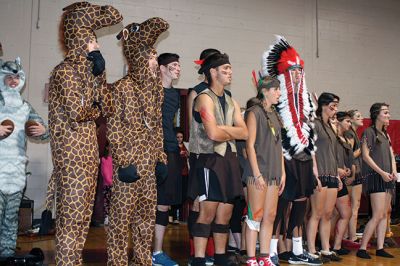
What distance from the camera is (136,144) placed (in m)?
3.18

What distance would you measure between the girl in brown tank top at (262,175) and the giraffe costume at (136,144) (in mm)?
779

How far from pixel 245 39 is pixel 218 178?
525 cm

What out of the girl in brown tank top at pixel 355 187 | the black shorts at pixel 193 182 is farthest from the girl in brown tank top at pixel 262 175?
the girl in brown tank top at pixel 355 187

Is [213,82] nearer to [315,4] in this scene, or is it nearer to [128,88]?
[128,88]

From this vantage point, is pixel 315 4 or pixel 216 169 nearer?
pixel 216 169

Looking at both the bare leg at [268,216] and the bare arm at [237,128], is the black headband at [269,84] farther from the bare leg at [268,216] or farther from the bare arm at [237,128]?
the bare leg at [268,216]

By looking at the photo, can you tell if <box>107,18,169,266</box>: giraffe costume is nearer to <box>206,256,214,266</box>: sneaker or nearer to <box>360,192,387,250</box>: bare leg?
<box>206,256,214,266</box>: sneaker

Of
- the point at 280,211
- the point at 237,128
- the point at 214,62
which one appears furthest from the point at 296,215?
the point at 214,62

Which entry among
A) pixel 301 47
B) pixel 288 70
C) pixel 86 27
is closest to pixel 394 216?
pixel 301 47

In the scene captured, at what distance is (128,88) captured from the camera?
3248mm

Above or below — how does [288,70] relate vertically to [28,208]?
Answer: above

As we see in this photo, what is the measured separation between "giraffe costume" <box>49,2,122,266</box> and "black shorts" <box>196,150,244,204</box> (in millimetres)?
966

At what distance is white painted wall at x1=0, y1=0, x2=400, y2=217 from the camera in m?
6.83

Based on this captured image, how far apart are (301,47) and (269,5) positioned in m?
1.04
